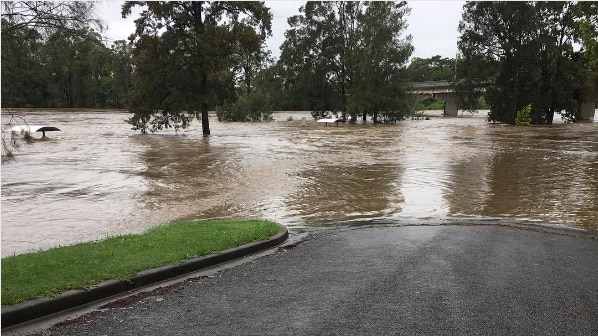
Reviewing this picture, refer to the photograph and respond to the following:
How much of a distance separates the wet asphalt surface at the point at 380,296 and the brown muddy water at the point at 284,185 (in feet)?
12.2

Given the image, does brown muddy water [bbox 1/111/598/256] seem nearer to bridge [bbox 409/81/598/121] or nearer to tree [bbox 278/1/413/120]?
tree [bbox 278/1/413/120]

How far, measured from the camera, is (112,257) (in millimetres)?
7301

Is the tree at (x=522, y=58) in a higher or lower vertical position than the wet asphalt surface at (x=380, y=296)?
higher

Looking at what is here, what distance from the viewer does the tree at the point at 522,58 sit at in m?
52.3

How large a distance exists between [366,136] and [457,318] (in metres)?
36.9

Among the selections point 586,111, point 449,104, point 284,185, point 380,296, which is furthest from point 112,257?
point 449,104

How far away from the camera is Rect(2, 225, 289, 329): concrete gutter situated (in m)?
5.28

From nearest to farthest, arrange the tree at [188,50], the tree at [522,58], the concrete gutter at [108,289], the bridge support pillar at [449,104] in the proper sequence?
the concrete gutter at [108,289], the tree at [188,50], the tree at [522,58], the bridge support pillar at [449,104]

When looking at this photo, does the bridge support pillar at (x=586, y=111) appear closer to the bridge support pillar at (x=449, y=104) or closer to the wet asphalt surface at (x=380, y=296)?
the bridge support pillar at (x=449, y=104)

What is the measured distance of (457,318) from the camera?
5492mm

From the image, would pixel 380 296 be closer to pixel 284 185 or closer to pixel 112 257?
pixel 112 257

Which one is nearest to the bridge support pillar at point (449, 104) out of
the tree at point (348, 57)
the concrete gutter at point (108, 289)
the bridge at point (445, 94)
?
the bridge at point (445, 94)

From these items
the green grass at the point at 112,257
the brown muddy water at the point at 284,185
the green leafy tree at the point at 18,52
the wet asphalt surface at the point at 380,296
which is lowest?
the brown muddy water at the point at 284,185

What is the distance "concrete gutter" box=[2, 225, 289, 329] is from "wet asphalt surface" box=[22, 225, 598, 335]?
1.04 ft
